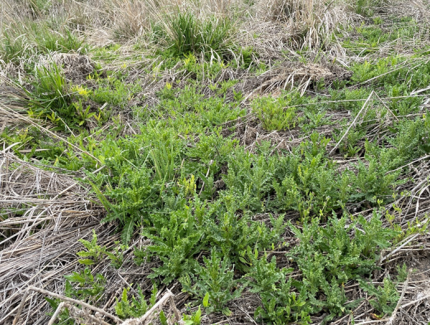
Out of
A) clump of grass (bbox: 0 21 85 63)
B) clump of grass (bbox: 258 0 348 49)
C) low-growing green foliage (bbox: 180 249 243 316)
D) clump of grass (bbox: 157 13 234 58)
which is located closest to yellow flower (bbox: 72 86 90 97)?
clump of grass (bbox: 0 21 85 63)

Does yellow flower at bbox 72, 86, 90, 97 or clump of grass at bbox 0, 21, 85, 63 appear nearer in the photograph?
yellow flower at bbox 72, 86, 90, 97

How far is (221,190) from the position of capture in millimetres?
2061

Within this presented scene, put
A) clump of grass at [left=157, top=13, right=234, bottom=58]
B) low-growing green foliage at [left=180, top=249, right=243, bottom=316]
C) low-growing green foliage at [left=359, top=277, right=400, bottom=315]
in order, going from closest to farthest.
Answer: low-growing green foliage at [left=359, top=277, right=400, bottom=315], low-growing green foliage at [left=180, top=249, right=243, bottom=316], clump of grass at [left=157, top=13, right=234, bottom=58]

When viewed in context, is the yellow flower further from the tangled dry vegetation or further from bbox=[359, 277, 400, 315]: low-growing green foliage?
bbox=[359, 277, 400, 315]: low-growing green foliage

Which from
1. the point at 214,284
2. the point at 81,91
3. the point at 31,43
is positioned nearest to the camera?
the point at 214,284

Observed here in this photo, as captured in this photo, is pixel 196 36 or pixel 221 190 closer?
pixel 221 190

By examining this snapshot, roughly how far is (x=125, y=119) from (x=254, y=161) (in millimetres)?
1653

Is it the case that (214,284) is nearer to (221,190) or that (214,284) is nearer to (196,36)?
(221,190)

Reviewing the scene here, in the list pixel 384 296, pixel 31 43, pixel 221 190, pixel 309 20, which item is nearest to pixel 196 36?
pixel 309 20

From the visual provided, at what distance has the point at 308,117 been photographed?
9.44 feet

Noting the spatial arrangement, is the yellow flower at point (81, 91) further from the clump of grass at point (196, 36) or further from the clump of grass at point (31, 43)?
the clump of grass at point (196, 36)

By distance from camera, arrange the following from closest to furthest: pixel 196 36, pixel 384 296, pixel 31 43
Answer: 1. pixel 384 296
2. pixel 196 36
3. pixel 31 43

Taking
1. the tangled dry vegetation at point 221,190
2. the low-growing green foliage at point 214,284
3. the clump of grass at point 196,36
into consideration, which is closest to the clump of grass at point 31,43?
the tangled dry vegetation at point 221,190

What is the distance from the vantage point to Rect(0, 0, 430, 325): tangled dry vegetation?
1532mm
